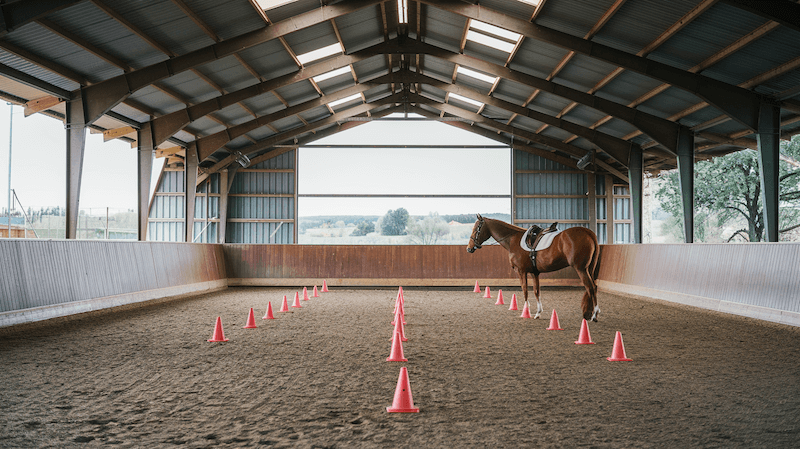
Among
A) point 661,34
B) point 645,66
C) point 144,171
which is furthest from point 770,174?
point 144,171

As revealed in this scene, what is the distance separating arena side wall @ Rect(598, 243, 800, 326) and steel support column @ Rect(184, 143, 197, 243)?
1542cm

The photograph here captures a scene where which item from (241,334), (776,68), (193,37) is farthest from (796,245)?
(193,37)

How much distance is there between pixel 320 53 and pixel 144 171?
660 cm

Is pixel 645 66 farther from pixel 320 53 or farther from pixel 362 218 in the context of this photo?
pixel 362 218

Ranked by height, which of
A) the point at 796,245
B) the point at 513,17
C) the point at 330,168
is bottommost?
the point at 796,245

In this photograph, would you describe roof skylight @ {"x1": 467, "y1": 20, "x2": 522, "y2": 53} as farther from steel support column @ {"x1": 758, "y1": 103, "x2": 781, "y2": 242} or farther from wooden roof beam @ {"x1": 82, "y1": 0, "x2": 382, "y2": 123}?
steel support column @ {"x1": 758, "y1": 103, "x2": 781, "y2": 242}

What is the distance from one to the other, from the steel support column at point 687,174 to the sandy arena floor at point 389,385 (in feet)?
29.2

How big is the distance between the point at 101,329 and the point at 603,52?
1200 cm

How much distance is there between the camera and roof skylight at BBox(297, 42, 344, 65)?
17.1m

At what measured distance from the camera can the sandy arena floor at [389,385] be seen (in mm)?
3512

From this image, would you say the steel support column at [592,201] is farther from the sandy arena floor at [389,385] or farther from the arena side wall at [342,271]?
the sandy arena floor at [389,385]

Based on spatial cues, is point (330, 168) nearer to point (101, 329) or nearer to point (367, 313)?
point (367, 313)

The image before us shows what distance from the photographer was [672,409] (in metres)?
4.11

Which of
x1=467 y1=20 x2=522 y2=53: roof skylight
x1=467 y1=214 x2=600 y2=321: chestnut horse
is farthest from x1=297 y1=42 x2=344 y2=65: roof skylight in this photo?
x1=467 y1=214 x2=600 y2=321: chestnut horse
